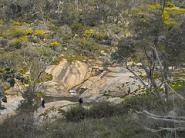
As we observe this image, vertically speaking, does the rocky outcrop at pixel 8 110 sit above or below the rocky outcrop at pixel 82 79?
above

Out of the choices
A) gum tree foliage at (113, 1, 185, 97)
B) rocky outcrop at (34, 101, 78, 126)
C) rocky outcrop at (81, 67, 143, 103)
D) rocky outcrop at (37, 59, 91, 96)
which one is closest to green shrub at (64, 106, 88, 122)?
rocky outcrop at (34, 101, 78, 126)

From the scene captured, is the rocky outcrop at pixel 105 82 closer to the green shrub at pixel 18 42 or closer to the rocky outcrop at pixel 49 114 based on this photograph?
the green shrub at pixel 18 42

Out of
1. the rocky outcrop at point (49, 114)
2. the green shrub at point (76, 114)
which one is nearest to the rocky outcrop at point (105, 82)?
the rocky outcrop at point (49, 114)

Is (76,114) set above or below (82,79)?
above

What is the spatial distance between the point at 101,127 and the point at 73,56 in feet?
158

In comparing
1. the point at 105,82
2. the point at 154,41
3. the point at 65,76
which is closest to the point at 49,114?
the point at 154,41

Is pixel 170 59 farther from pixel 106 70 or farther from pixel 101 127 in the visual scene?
pixel 106 70

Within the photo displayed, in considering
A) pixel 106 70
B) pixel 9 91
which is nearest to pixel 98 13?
pixel 106 70

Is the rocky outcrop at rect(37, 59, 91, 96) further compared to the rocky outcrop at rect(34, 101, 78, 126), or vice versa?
the rocky outcrop at rect(37, 59, 91, 96)

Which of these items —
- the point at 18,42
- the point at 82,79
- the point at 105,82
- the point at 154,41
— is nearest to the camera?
the point at 154,41

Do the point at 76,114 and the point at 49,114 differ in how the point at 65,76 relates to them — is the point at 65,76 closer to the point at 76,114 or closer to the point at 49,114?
the point at 49,114

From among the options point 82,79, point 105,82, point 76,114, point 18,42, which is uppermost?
point 76,114

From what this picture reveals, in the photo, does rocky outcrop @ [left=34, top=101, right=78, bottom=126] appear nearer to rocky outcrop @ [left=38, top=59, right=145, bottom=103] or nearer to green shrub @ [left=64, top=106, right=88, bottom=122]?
green shrub @ [left=64, top=106, right=88, bottom=122]

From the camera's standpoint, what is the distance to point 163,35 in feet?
64.1
